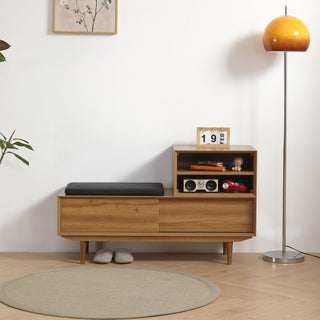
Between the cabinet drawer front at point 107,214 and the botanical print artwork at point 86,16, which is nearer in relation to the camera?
the cabinet drawer front at point 107,214

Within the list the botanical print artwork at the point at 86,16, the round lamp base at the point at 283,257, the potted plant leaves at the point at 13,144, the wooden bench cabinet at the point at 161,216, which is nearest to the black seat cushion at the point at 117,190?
the wooden bench cabinet at the point at 161,216

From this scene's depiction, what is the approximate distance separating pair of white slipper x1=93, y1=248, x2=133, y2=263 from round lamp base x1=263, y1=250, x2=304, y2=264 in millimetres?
964

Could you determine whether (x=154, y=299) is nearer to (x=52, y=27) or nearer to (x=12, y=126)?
(x=12, y=126)

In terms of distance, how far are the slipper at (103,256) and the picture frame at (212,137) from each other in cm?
97

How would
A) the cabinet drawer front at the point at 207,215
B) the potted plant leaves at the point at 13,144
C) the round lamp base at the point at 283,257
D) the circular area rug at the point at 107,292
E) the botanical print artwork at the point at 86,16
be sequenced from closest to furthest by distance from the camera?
the circular area rug at the point at 107,292, the potted plant leaves at the point at 13,144, the cabinet drawer front at the point at 207,215, the round lamp base at the point at 283,257, the botanical print artwork at the point at 86,16

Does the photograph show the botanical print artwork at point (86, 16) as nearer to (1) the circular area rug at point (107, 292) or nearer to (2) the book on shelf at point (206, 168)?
(2) the book on shelf at point (206, 168)

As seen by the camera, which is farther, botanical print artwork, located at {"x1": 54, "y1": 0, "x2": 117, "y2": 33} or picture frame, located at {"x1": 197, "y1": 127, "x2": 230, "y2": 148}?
botanical print artwork, located at {"x1": 54, "y1": 0, "x2": 117, "y2": 33}

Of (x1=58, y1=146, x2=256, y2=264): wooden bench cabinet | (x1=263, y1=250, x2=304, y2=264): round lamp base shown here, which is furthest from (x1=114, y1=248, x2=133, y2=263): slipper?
(x1=263, y1=250, x2=304, y2=264): round lamp base

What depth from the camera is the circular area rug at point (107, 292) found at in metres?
3.28

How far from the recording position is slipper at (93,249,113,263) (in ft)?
14.1

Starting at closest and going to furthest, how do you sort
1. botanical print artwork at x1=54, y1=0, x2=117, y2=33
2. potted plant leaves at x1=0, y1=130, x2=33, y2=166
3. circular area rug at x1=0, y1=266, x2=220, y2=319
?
circular area rug at x1=0, y1=266, x2=220, y2=319, potted plant leaves at x1=0, y1=130, x2=33, y2=166, botanical print artwork at x1=54, y1=0, x2=117, y2=33

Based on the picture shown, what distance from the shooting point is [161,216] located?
168 inches

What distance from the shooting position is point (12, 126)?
4617mm

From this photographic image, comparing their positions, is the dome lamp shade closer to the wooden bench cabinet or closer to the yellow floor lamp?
the yellow floor lamp
